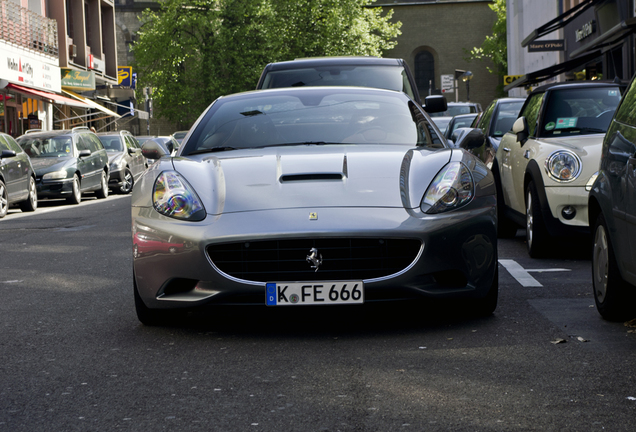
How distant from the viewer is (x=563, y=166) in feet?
27.5

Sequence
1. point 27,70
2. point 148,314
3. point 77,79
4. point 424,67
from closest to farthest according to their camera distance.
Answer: point 148,314, point 27,70, point 77,79, point 424,67

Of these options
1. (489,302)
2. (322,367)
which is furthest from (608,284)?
(322,367)

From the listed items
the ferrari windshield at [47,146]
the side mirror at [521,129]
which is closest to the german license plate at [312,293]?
the side mirror at [521,129]

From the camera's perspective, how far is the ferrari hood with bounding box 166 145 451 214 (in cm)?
516

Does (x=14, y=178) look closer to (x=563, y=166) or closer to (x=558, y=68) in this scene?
(x=563, y=166)

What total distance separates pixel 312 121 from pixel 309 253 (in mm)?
1565

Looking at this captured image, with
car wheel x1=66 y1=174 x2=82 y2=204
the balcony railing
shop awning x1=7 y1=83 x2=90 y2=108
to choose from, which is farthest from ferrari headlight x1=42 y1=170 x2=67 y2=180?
the balcony railing

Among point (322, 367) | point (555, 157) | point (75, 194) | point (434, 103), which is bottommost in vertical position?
point (322, 367)

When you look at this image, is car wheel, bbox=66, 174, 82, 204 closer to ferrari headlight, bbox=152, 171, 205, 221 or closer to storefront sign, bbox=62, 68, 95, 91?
ferrari headlight, bbox=152, 171, 205, 221

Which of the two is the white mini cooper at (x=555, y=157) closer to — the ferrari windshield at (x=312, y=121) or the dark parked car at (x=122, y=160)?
the ferrari windshield at (x=312, y=121)

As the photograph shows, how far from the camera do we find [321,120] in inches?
252

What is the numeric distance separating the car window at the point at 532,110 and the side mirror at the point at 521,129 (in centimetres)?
7

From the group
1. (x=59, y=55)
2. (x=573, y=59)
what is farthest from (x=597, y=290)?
(x=59, y=55)

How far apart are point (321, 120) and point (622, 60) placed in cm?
2135
